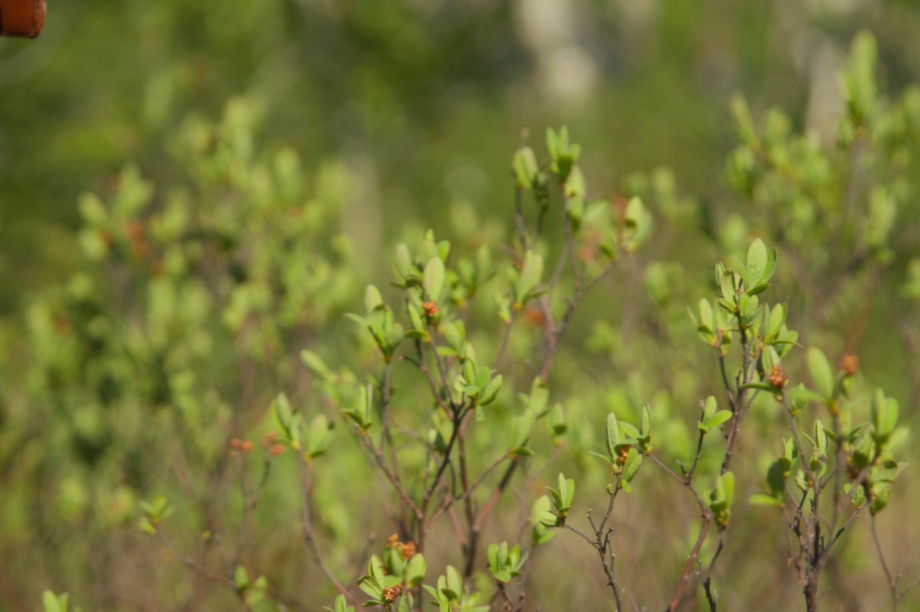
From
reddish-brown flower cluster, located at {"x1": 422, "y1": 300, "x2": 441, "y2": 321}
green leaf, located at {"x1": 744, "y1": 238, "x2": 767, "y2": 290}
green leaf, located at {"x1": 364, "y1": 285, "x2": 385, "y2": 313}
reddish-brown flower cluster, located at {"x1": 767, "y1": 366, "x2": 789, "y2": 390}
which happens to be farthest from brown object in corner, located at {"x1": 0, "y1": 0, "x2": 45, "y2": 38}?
reddish-brown flower cluster, located at {"x1": 767, "y1": 366, "x2": 789, "y2": 390}

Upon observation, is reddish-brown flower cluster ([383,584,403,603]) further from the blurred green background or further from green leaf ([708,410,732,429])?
the blurred green background

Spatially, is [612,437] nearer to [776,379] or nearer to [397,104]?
[776,379]

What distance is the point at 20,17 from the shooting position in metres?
1.70

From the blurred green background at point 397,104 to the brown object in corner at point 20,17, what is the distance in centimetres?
132

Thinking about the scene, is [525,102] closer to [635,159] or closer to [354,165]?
[635,159]

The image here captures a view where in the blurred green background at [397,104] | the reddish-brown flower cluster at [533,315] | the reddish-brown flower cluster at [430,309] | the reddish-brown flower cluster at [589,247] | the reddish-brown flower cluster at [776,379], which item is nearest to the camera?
the reddish-brown flower cluster at [776,379]

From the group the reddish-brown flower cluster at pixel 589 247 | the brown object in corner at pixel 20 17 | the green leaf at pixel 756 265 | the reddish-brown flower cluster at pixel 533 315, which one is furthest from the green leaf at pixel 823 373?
the brown object in corner at pixel 20 17

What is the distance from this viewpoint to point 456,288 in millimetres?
1964

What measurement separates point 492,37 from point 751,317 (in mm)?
18755

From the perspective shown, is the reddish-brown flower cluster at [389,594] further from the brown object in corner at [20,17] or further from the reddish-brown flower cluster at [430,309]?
the brown object in corner at [20,17]

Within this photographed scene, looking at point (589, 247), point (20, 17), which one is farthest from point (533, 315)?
point (20, 17)

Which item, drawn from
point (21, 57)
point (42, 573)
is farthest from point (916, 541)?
point (21, 57)

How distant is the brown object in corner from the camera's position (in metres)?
1.68

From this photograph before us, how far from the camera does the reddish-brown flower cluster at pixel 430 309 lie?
1.58 metres
